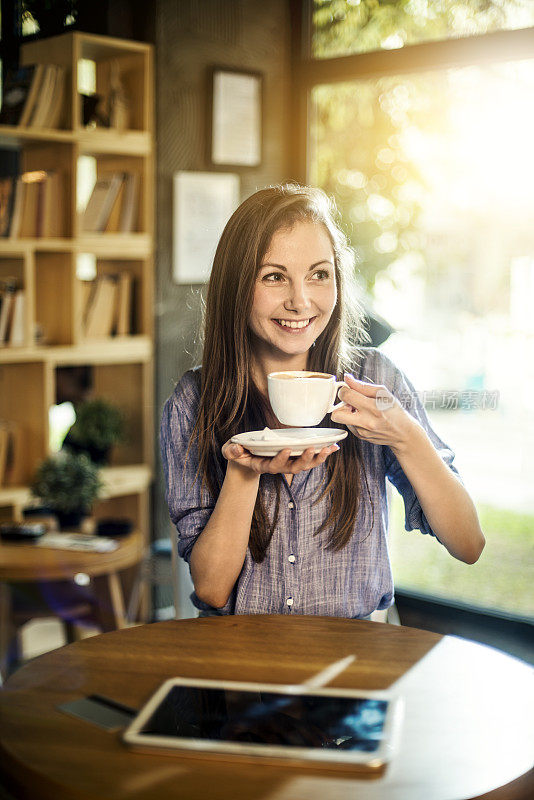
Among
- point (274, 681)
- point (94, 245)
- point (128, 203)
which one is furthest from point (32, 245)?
point (274, 681)

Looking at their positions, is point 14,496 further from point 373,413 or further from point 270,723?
point 270,723

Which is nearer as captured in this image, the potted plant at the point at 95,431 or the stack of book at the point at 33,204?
the stack of book at the point at 33,204

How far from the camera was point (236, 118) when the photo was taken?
373 centimetres

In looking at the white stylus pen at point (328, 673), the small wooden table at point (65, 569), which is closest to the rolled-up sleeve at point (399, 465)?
the white stylus pen at point (328, 673)

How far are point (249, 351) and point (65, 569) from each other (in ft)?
4.20

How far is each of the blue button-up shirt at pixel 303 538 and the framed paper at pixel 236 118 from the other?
2276 mm

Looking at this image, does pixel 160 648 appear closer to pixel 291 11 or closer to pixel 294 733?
pixel 294 733

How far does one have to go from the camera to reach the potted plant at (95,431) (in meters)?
3.34

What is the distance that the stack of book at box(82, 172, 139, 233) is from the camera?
346cm

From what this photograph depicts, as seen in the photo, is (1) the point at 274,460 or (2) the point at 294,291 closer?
(1) the point at 274,460

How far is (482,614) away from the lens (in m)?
3.44

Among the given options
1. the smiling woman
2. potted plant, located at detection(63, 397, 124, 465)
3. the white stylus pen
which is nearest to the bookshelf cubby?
potted plant, located at detection(63, 397, 124, 465)

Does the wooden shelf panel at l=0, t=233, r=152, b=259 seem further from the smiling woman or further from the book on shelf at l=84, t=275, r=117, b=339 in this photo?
the smiling woman

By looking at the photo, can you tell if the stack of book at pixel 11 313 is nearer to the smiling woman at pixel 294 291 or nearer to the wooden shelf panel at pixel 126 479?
the wooden shelf panel at pixel 126 479
